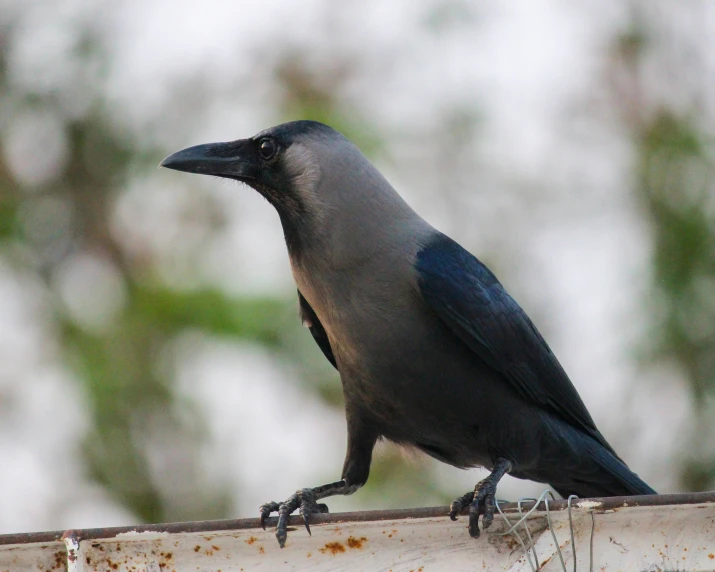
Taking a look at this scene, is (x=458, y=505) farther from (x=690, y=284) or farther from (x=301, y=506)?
(x=690, y=284)

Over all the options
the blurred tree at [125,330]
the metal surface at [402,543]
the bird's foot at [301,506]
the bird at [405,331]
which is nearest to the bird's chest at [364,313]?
the bird at [405,331]

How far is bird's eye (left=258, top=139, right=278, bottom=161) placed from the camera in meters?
5.01

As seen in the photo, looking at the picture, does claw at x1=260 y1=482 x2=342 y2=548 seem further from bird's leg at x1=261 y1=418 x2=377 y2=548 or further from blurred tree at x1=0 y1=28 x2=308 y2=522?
blurred tree at x1=0 y1=28 x2=308 y2=522

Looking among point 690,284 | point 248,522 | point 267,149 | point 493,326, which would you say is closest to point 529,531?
point 248,522

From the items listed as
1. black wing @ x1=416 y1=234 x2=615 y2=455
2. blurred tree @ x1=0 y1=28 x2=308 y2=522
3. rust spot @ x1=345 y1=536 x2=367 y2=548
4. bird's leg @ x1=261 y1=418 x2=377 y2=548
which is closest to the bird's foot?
bird's leg @ x1=261 y1=418 x2=377 y2=548

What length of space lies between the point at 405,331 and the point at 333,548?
4.41 feet

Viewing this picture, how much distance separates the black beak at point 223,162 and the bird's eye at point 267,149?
0.04m

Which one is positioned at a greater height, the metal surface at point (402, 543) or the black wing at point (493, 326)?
the black wing at point (493, 326)

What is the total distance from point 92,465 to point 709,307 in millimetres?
6356

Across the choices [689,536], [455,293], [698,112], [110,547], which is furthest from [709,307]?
[110,547]

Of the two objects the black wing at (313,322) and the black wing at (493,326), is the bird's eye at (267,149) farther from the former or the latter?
the black wing at (493,326)

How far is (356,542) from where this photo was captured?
3.34 meters

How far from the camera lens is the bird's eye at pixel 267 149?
5012 millimetres

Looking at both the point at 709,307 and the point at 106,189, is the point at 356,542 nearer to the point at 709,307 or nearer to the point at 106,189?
the point at 709,307
